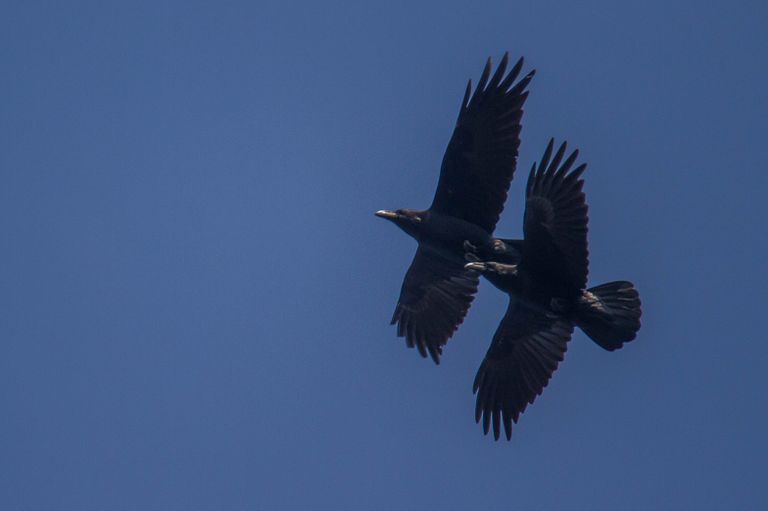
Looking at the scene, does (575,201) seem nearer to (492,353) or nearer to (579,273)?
(579,273)

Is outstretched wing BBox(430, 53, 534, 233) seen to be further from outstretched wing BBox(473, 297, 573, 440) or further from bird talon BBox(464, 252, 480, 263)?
outstretched wing BBox(473, 297, 573, 440)

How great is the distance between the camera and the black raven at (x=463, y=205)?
21047 mm

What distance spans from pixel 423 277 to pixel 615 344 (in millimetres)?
4397

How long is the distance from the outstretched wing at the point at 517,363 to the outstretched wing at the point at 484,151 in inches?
62.9

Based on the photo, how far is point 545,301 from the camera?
20.2 metres

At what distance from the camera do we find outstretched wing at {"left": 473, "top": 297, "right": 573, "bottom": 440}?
67.9 ft

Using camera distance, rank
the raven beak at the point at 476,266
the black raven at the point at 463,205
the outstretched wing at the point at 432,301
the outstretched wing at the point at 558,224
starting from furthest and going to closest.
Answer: the outstretched wing at the point at 432,301 → the black raven at the point at 463,205 → the raven beak at the point at 476,266 → the outstretched wing at the point at 558,224

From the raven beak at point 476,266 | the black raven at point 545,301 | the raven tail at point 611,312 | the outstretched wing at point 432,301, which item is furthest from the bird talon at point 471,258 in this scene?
the raven tail at point 611,312

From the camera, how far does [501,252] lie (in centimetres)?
2116

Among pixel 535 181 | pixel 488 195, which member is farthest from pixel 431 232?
pixel 535 181

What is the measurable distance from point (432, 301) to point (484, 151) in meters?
2.96

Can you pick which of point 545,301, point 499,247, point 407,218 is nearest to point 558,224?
point 545,301

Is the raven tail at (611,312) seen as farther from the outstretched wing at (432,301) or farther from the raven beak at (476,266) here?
the outstretched wing at (432,301)

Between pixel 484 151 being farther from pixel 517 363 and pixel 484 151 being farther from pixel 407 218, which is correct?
pixel 517 363
